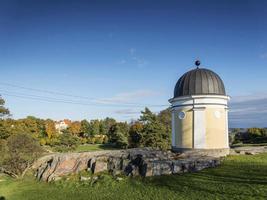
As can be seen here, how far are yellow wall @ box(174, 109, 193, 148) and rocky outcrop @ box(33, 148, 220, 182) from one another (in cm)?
152

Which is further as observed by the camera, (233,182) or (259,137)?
(259,137)

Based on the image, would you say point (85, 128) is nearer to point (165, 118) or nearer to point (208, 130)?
point (165, 118)

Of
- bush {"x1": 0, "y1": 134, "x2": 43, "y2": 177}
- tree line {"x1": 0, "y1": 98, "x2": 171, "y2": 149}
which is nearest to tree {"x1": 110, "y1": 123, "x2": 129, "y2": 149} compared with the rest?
tree line {"x1": 0, "y1": 98, "x2": 171, "y2": 149}

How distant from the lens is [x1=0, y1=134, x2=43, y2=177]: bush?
23.5 metres

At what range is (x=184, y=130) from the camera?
2125 cm

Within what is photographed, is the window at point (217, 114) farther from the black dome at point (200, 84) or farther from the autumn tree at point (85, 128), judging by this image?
the autumn tree at point (85, 128)

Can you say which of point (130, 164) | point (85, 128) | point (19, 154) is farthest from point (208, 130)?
point (85, 128)

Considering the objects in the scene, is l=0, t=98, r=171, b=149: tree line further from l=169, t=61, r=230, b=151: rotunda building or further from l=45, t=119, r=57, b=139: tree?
l=169, t=61, r=230, b=151: rotunda building

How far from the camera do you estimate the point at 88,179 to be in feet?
58.1

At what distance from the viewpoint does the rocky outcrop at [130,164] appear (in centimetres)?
1623

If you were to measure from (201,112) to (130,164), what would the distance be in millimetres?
6699

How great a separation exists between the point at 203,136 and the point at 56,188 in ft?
36.1

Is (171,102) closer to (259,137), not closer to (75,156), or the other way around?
(75,156)

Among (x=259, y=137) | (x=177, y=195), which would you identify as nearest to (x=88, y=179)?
(x=177, y=195)
